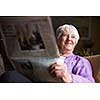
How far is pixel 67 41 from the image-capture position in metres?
1.72

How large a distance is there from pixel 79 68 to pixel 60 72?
14 cm

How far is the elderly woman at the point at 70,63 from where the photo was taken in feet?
5.63

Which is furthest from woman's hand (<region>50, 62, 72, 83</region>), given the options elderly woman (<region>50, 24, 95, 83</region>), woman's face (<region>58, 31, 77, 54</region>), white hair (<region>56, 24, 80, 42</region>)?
white hair (<region>56, 24, 80, 42</region>)

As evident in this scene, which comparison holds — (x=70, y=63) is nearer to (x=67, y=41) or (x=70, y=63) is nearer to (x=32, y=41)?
(x=67, y=41)

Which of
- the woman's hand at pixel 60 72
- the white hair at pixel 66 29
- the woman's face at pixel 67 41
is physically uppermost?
the white hair at pixel 66 29

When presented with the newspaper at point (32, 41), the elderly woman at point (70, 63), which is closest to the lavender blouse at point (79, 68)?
the elderly woman at point (70, 63)

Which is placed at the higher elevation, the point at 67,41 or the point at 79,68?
the point at 67,41

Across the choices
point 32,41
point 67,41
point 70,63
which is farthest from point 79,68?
point 32,41

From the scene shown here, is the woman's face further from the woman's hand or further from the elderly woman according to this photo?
the woman's hand

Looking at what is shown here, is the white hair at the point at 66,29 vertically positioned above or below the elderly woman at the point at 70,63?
above

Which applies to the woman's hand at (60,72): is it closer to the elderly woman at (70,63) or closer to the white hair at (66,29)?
the elderly woman at (70,63)

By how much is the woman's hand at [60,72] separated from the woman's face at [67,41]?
0.11m

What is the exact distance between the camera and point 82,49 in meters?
1.71
